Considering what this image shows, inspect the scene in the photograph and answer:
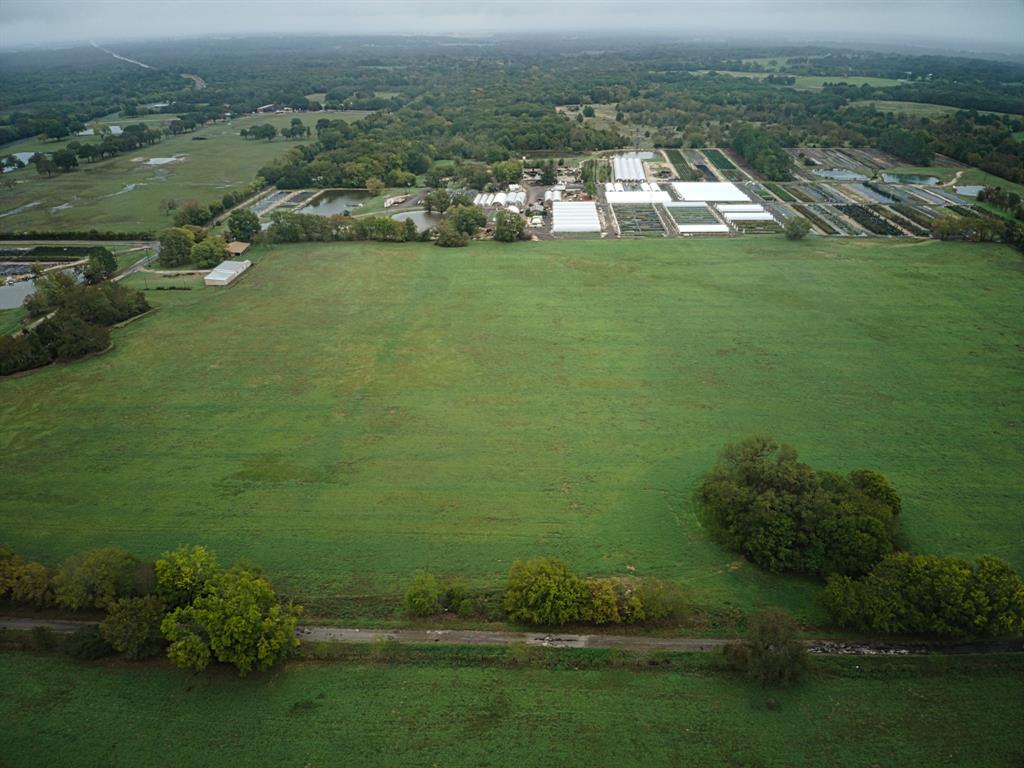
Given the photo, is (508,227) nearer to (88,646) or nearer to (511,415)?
(511,415)

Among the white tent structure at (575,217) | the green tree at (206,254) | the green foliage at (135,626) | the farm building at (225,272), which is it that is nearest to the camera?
the green foliage at (135,626)

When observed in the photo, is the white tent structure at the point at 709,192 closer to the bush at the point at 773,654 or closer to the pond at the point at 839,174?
the pond at the point at 839,174

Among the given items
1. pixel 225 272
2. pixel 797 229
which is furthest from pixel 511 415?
pixel 797 229

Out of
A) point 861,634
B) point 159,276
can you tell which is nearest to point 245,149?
point 159,276

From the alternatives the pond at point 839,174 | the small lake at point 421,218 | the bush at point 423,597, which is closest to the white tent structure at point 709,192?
the pond at point 839,174

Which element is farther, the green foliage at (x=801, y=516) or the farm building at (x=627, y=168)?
the farm building at (x=627, y=168)

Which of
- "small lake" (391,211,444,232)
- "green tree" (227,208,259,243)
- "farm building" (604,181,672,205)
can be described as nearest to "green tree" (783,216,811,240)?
"farm building" (604,181,672,205)
